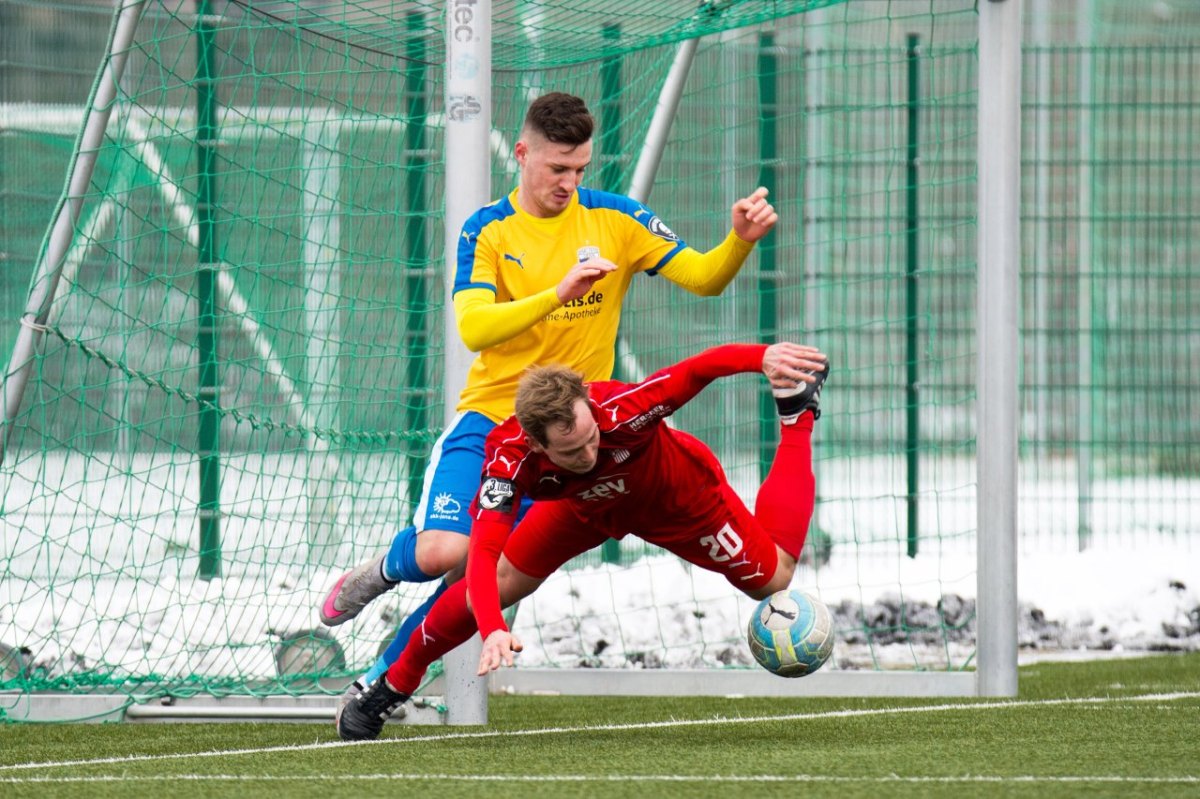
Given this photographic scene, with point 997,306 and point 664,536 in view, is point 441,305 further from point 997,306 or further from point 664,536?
point 664,536

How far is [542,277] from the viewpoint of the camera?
5.46m

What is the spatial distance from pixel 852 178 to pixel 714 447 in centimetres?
163

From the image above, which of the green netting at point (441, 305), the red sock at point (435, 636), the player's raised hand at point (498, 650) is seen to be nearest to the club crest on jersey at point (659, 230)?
the red sock at point (435, 636)

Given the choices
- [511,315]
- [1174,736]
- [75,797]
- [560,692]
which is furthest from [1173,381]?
[75,797]

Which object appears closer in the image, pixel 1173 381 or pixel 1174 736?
pixel 1174 736

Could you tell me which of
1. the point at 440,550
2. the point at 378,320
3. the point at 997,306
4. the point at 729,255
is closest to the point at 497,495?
the point at 440,550

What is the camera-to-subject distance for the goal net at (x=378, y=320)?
7.22 m

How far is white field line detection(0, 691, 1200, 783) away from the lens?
5.12m

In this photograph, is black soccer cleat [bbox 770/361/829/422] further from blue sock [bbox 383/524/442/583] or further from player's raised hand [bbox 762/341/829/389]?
blue sock [bbox 383/524/442/583]

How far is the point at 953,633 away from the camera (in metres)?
8.65

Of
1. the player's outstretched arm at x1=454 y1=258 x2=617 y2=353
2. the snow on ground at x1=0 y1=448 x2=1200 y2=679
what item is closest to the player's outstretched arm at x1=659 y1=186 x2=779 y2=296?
the player's outstretched arm at x1=454 y1=258 x2=617 y2=353

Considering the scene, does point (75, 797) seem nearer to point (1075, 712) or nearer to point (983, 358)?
point (1075, 712)

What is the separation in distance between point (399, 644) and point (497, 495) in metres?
0.91

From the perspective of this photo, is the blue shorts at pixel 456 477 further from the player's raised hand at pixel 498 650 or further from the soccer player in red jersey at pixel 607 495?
the player's raised hand at pixel 498 650
